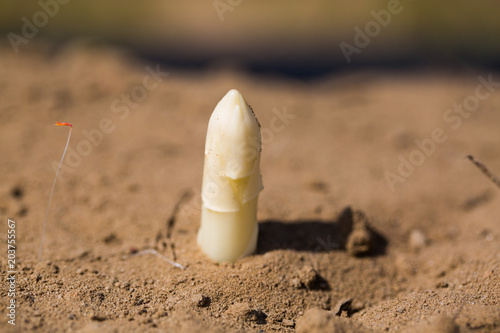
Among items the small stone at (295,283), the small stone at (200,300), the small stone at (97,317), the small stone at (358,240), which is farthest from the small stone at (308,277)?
the small stone at (97,317)

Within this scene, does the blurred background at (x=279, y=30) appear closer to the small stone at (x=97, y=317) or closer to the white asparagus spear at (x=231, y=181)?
the white asparagus spear at (x=231, y=181)

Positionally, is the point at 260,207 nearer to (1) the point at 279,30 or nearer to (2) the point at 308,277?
(2) the point at 308,277

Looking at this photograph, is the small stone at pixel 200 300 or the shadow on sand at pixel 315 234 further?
the shadow on sand at pixel 315 234

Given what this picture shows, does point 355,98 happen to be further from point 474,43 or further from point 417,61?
point 474,43

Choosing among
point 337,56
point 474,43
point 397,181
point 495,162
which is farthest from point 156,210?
point 474,43

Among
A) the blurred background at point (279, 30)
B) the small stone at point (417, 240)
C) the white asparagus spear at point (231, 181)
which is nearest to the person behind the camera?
the white asparagus spear at point (231, 181)

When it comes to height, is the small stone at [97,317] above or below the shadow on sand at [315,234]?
below

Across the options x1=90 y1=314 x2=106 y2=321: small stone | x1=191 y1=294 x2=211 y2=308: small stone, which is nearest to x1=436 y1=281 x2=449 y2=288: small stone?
x1=191 y1=294 x2=211 y2=308: small stone
